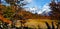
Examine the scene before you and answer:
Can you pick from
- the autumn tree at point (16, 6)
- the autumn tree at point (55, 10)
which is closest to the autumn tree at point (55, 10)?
the autumn tree at point (55, 10)

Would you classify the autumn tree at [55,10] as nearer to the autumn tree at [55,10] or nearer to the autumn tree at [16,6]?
the autumn tree at [55,10]

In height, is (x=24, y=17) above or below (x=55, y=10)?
below

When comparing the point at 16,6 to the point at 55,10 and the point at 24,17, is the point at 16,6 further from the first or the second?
the point at 55,10

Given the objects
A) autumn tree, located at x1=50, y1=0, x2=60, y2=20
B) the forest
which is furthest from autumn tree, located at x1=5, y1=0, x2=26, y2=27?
autumn tree, located at x1=50, y1=0, x2=60, y2=20

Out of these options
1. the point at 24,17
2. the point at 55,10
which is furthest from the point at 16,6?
the point at 55,10

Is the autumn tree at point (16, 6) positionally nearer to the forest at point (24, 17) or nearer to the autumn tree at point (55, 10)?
the forest at point (24, 17)

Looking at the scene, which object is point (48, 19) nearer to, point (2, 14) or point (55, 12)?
point (55, 12)

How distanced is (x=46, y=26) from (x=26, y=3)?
3.75 ft

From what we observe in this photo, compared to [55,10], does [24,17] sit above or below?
below

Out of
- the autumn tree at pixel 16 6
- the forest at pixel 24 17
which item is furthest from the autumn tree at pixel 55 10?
the autumn tree at pixel 16 6

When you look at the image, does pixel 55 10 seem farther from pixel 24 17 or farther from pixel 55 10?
pixel 24 17

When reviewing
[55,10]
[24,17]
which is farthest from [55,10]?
A: [24,17]

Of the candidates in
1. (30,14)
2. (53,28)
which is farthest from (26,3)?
(53,28)

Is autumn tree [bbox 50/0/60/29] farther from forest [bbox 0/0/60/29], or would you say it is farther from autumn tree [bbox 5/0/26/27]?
autumn tree [bbox 5/0/26/27]
